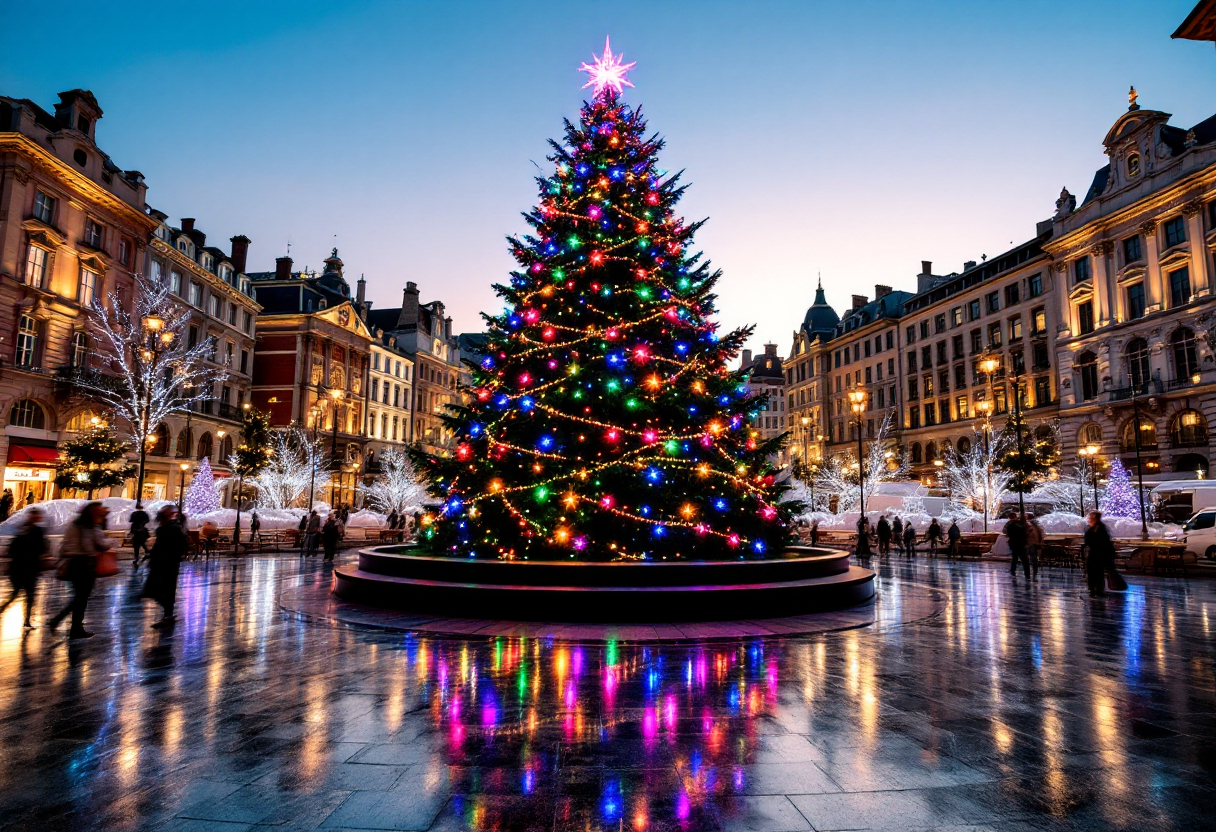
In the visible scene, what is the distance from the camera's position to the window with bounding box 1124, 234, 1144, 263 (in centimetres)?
4247

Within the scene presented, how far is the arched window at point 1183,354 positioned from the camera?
38.7 meters

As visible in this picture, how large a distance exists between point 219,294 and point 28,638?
149ft

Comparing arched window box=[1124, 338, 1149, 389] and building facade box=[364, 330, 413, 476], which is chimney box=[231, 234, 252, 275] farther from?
arched window box=[1124, 338, 1149, 389]

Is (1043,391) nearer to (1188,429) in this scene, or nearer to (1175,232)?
(1188,429)

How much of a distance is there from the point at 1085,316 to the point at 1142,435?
32.0 ft

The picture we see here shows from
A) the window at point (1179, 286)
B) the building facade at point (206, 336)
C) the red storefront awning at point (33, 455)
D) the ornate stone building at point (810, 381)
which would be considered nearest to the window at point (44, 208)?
the building facade at point (206, 336)

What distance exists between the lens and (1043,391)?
168 ft

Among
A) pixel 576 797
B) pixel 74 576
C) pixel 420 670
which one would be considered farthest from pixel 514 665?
pixel 74 576

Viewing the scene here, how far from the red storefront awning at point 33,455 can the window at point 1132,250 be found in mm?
61440

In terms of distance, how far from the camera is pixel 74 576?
882 centimetres

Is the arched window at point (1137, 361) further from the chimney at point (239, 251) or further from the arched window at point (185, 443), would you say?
the chimney at point (239, 251)

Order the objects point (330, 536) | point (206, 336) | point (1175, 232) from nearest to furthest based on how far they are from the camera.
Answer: point (330, 536), point (1175, 232), point (206, 336)

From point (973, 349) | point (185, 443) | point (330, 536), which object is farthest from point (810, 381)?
point (330, 536)

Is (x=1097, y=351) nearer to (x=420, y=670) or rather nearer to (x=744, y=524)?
(x=744, y=524)
